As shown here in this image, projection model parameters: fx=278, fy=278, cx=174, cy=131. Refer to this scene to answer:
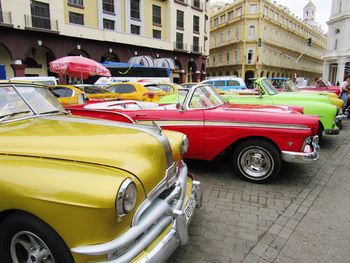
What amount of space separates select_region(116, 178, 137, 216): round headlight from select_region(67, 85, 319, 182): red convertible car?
2.12 metres

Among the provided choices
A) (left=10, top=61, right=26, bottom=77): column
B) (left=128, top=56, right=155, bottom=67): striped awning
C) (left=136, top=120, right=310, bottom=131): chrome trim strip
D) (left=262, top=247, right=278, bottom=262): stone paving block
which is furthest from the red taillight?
A: (left=128, top=56, right=155, bottom=67): striped awning

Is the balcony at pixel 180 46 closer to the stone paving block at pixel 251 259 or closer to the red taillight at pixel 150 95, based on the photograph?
the red taillight at pixel 150 95

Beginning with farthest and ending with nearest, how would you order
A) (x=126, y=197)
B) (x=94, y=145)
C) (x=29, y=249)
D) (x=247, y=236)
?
(x=247, y=236) → (x=94, y=145) → (x=29, y=249) → (x=126, y=197)

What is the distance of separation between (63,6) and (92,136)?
25038 millimetres

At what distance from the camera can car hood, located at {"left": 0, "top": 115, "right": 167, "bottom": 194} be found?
2174mm

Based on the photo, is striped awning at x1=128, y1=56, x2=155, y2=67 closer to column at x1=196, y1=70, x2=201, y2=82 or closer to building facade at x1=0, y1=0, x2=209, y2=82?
building facade at x1=0, y1=0, x2=209, y2=82

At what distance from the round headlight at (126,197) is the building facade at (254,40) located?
163ft

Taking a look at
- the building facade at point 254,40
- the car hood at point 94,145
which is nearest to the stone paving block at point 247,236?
the car hood at point 94,145

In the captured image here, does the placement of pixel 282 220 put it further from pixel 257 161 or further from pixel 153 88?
pixel 153 88

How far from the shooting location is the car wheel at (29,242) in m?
1.86

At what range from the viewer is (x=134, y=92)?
40.1 feet

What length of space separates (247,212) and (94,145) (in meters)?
2.28

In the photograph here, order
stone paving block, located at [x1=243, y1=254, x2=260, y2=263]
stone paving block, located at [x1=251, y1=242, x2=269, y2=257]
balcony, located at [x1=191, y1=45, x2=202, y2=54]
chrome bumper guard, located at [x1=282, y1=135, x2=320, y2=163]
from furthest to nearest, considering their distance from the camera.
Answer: balcony, located at [x1=191, y1=45, x2=202, y2=54] → chrome bumper guard, located at [x1=282, y1=135, x2=320, y2=163] → stone paving block, located at [x1=251, y1=242, x2=269, y2=257] → stone paving block, located at [x1=243, y1=254, x2=260, y2=263]

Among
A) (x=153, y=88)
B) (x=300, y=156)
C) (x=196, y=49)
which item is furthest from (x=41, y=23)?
(x=300, y=156)
